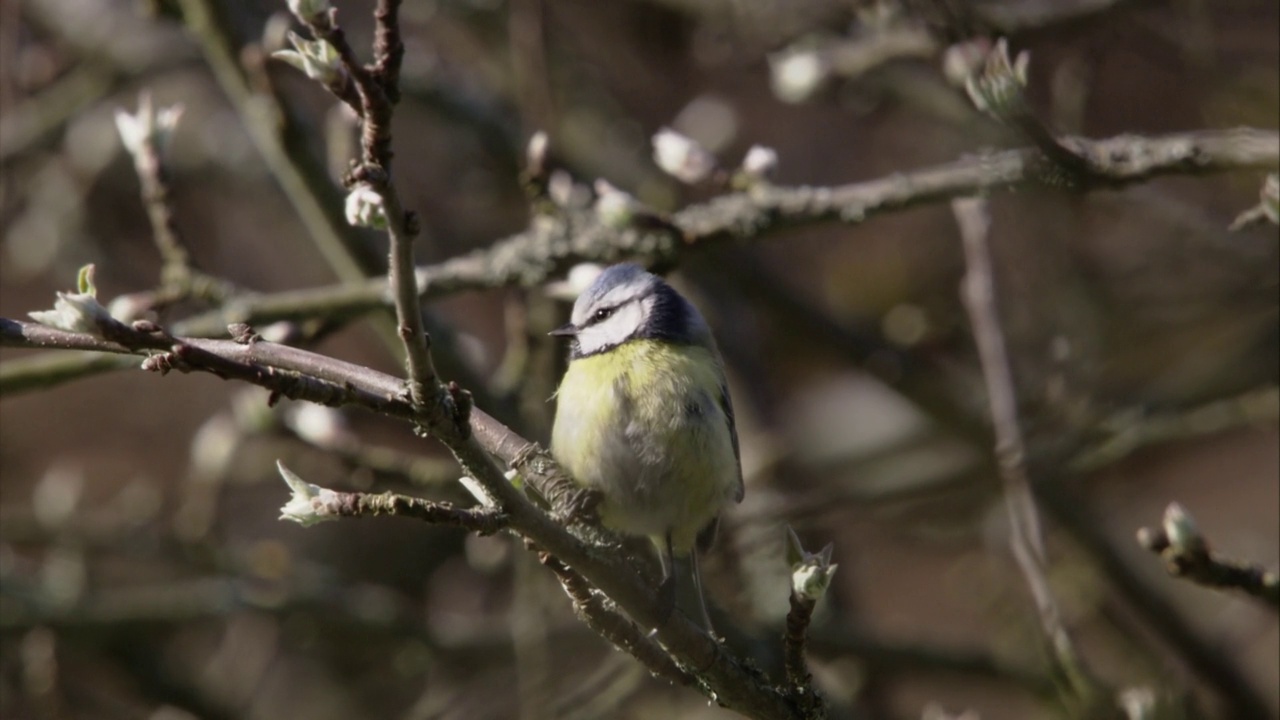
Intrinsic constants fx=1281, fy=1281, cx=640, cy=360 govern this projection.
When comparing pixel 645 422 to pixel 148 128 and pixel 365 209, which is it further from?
pixel 148 128

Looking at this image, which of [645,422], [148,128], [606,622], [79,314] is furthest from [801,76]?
[79,314]

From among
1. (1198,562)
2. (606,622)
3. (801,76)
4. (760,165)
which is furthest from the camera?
(801,76)

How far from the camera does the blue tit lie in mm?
2557

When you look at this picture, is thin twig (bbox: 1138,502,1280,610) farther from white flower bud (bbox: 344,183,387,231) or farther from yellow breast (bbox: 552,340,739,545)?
white flower bud (bbox: 344,183,387,231)

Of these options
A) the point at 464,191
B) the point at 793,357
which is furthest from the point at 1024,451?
the point at 793,357

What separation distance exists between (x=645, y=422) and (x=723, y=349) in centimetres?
186

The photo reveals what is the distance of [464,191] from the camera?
506 centimetres

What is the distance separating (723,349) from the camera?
14.5ft

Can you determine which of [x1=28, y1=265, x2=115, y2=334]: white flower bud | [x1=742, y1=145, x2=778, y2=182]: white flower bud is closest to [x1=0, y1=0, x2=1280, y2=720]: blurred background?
[x1=742, y1=145, x2=778, y2=182]: white flower bud

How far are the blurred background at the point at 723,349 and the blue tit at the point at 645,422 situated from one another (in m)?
0.30

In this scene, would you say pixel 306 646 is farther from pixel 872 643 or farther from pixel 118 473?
pixel 118 473

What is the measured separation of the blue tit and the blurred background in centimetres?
30

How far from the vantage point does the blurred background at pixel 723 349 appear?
3475mm

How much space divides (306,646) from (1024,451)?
7.75 ft
